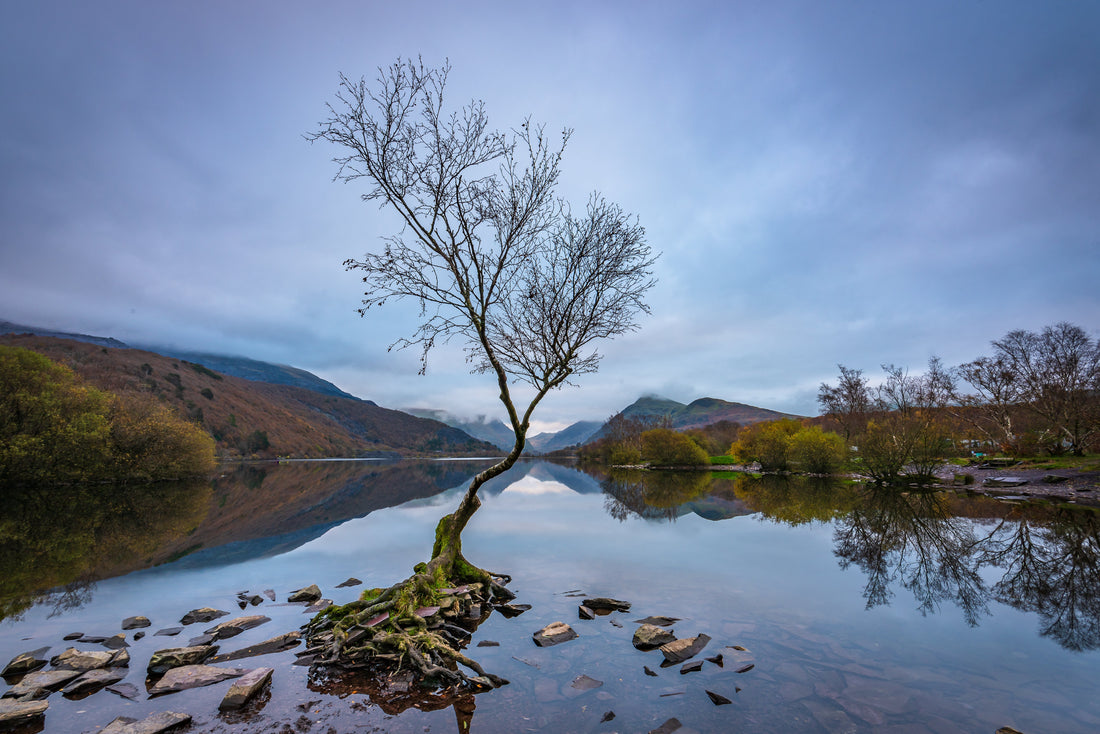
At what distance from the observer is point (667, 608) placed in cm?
1039

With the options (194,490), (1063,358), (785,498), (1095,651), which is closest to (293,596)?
(1095,651)

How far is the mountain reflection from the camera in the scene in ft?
35.2

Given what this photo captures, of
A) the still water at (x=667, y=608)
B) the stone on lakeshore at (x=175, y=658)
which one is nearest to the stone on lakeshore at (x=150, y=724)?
the still water at (x=667, y=608)

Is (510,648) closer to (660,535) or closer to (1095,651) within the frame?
(1095,651)

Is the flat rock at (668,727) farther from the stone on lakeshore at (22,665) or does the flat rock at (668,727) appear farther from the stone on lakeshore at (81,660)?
the stone on lakeshore at (22,665)

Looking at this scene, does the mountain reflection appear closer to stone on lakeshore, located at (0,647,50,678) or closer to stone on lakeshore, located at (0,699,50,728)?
stone on lakeshore, located at (0,699,50,728)

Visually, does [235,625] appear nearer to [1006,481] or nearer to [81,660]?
[81,660]

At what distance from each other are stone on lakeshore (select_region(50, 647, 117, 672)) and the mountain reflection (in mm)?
15043

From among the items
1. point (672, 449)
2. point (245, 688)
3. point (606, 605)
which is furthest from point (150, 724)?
point (672, 449)

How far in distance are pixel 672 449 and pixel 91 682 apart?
271 feet

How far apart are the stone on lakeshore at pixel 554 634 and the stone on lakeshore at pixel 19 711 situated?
6.73 meters

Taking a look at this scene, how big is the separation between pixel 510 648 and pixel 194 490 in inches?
1794

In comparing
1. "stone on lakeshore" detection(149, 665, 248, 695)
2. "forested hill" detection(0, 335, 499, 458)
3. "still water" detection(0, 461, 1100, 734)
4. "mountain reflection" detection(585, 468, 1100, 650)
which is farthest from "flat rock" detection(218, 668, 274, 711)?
"forested hill" detection(0, 335, 499, 458)

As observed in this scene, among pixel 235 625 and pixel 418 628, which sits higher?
pixel 418 628
